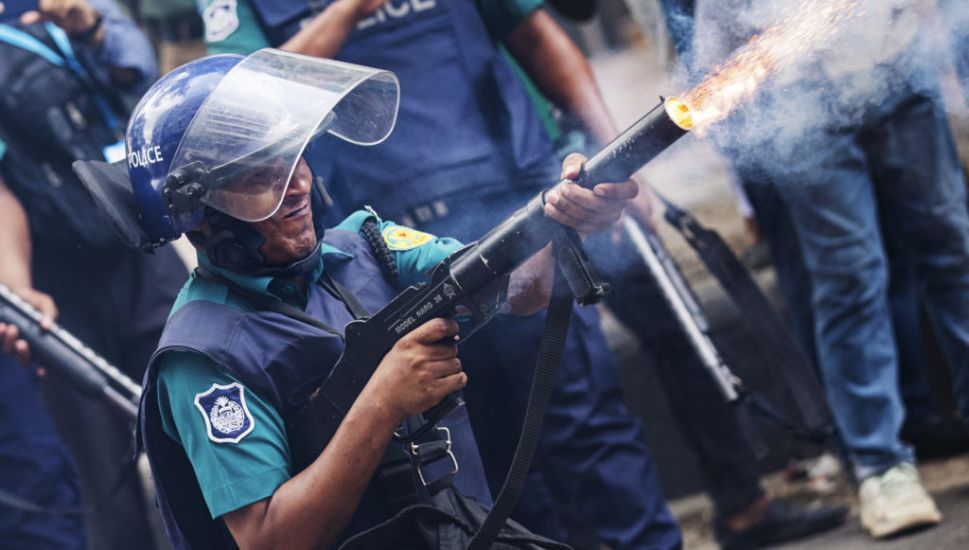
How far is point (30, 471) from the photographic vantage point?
3.96 meters

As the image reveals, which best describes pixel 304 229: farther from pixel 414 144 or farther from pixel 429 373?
pixel 414 144

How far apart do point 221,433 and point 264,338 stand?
0.21m

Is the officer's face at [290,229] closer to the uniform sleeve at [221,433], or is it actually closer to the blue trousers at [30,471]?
the uniform sleeve at [221,433]

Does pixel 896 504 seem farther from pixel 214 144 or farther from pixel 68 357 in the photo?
pixel 68 357

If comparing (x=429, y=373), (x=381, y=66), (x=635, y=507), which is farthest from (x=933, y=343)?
(x=429, y=373)

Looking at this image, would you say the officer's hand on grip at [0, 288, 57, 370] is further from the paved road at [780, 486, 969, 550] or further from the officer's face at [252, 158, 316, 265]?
the paved road at [780, 486, 969, 550]

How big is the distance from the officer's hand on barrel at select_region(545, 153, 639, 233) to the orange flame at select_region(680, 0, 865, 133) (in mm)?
198

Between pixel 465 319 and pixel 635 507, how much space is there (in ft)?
3.89

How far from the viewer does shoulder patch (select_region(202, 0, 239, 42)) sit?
354 centimetres

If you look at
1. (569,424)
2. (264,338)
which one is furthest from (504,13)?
(264,338)

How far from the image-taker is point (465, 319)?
2.66 meters

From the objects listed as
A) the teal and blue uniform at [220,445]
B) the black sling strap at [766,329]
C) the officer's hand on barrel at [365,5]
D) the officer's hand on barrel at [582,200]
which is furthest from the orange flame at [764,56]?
the officer's hand on barrel at [365,5]

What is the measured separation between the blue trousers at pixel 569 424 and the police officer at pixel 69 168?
1114 mm

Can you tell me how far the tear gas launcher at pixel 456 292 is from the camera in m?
2.37
